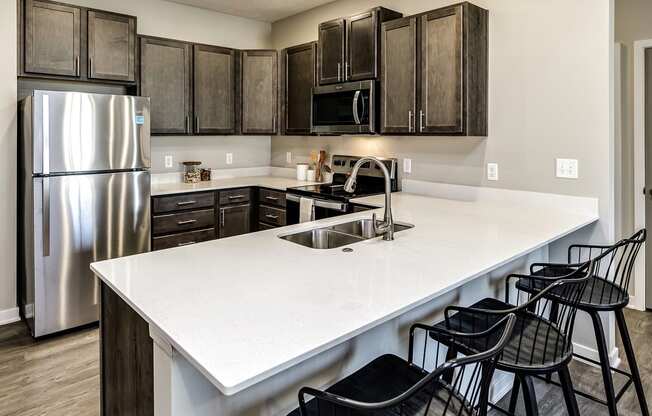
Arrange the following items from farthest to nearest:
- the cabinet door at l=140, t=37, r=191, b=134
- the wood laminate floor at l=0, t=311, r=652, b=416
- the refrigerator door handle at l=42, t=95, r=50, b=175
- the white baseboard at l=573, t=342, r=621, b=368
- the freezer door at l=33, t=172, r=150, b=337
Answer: the cabinet door at l=140, t=37, r=191, b=134, the freezer door at l=33, t=172, r=150, b=337, the refrigerator door handle at l=42, t=95, r=50, b=175, the white baseboard at l=573, t=342, r=621, b=368, the wood laminate floor at l=0, t=311, r=652, b=416

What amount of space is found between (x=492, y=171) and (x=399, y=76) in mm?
937

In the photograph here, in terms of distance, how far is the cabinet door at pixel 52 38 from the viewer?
10.2 ft

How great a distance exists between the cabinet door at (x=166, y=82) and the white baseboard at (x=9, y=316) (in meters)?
1.70

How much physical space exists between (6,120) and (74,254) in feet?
3.46

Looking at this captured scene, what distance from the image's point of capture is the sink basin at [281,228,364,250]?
228 cm

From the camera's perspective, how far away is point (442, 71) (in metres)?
2.95

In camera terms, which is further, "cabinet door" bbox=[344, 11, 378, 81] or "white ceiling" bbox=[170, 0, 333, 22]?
"white ceiling" bbox=[170, 0, 333, 22]

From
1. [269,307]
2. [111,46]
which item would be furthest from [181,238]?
[269,307]

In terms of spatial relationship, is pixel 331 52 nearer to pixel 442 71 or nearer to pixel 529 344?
pixel 442 71

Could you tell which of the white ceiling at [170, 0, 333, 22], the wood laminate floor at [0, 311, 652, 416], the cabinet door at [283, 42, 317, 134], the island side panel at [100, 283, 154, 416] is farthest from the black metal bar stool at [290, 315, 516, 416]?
the white ceiling at [170, 0, 333, 22]

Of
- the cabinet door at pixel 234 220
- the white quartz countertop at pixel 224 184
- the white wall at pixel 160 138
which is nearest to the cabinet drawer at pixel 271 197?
the white quartz countertop at pixel 224 184

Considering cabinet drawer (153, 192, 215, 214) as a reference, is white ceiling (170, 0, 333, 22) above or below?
above

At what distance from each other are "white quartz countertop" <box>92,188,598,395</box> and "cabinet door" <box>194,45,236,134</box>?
7.45 ft

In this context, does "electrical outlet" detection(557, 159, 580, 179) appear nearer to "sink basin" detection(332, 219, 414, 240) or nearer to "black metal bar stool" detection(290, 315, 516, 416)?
"sink basin" detection(332, 219, 414, 240)
